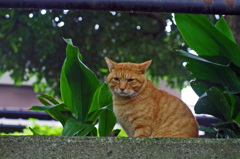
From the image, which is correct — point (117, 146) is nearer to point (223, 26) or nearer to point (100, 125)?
point (100, 125)

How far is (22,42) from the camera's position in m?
8.66

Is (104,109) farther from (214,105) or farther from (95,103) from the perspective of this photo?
(214,105)

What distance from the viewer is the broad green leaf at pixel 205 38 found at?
203 centimetres

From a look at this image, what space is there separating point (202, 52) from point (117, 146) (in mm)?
877

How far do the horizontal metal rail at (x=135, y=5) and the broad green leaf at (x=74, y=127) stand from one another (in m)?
0.86

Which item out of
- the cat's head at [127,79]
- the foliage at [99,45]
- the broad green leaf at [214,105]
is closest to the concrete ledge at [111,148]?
the broad green leaf at [214,105]

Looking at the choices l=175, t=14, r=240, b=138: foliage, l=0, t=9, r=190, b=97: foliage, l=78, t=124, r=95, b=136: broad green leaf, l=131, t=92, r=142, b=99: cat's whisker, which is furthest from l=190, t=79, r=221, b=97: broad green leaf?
l=0, t=9, r=190, b=97: foliage

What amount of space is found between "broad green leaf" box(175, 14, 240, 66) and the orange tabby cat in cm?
38

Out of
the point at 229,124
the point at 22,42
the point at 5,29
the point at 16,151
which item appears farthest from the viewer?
the point at 22,42

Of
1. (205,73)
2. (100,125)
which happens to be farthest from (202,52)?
(100,125)

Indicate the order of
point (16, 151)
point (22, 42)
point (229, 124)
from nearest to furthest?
point (16, 151) < point (229, 124) < point (22, 42)

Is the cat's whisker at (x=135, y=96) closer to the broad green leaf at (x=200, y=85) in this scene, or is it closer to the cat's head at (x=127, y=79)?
the cat's head at (x=127, y=79)

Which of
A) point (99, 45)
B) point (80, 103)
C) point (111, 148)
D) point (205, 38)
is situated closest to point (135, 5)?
point (111, 148)

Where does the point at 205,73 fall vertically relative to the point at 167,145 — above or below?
above
